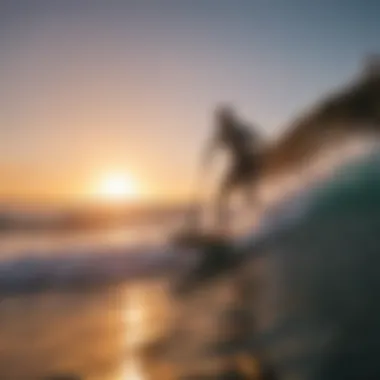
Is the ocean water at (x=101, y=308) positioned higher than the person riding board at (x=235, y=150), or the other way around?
the person riding board at (x=235, y=150)

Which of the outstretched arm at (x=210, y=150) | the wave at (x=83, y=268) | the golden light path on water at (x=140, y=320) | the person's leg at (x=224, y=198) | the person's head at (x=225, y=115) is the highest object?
the person's head at (x=225, y=115)

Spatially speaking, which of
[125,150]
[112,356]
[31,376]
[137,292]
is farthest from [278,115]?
[31,376]

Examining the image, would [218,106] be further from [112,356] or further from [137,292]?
[112,356]

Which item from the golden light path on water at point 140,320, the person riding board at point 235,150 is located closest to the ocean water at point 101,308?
the golden light path on water at point 140,320

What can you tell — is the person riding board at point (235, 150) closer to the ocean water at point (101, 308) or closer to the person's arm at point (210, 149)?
the person's arm at point (210, 149)

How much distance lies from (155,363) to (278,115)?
1.71 ft

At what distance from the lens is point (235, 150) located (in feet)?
3.63

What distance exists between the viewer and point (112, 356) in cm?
107

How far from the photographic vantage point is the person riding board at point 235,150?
1.10 meters

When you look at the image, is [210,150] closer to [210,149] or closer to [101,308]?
[210,149]

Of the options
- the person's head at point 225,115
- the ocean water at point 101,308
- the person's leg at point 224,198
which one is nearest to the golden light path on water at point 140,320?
the ocean water at point 101,308

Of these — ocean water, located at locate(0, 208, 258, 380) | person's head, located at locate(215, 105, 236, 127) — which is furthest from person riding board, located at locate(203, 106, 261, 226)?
ocean water, located at locate(0, 208, 258, 380)

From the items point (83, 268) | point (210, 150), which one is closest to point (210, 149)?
point (210, 150)

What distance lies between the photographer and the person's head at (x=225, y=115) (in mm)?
1106
